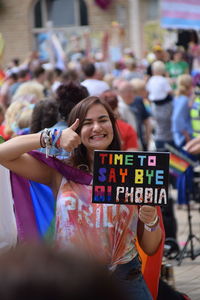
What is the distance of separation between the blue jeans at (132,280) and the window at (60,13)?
32.4 metres

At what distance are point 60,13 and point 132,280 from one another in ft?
108

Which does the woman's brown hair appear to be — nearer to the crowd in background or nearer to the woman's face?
the woman's face

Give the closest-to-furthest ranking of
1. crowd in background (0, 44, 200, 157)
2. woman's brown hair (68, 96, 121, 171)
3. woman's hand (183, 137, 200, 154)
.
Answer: woman's brown hair (68, 96, 121, 171) → woman's hand (183, 137, 200, 154) → crowd in background (0, 44, 200, 157)

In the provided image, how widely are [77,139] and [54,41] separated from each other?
16136 millimetres

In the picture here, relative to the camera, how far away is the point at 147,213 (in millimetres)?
3404

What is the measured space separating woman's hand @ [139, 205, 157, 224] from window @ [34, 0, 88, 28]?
32314 mm

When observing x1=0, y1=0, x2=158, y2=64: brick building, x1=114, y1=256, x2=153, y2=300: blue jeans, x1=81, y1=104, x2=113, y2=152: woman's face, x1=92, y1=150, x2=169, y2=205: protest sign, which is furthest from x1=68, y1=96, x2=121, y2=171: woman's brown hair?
x1=0, y1=0, x2=158, y2=64: brick building

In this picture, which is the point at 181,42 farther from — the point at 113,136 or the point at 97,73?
the point at 113,136

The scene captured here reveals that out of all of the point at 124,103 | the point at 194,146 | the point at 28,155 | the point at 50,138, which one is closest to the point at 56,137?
the point at 50,138

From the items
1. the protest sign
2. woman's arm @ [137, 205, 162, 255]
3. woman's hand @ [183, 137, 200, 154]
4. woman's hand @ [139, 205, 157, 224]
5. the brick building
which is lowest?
woman's arm @ [137, 205, 162, 255]

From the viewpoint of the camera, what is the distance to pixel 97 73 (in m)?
9.95

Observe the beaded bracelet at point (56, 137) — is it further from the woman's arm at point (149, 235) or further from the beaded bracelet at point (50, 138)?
the woman's arm at point (149, 235)

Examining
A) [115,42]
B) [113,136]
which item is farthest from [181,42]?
[113,136]

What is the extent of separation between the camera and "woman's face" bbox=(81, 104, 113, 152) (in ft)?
12.2
